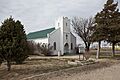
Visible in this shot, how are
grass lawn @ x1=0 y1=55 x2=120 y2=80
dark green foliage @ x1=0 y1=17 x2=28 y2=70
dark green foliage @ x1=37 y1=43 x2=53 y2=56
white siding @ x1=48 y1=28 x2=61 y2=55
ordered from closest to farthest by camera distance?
grass lawn @ x1=0 y1=55 x2=120 y2=80, dark green foliage @ x1=0 y1=17 x2=28 y2=70, dark green foliage @ x1=37 y1=43 x2=53 y2=56, white siding @ x1=48 y1=28 x2=61 y2=55

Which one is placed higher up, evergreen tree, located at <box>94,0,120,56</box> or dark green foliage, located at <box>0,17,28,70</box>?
evergreen tree, located at <box>94,0,120,56</box>

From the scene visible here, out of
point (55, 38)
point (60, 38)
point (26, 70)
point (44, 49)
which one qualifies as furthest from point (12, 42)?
point (60, 38)

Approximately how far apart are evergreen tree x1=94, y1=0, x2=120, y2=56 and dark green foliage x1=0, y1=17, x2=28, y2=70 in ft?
59.5

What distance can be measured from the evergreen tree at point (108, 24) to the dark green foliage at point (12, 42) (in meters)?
18.1

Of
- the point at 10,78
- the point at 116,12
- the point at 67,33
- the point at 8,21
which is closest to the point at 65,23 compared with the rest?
the point at 67,33

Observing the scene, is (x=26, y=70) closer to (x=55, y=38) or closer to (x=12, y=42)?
(x=12, y=42)

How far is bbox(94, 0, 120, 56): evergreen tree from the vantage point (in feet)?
96.6

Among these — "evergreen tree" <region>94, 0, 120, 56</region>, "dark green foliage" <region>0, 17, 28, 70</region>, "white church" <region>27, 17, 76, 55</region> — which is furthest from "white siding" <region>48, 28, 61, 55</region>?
"dark green foliage" <region>0, 17, 28, 70</region>

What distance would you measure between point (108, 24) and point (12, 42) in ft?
65.7

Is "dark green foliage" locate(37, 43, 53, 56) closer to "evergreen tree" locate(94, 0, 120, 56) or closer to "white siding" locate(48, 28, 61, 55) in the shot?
"white siding" locate(48, 28, 61, 55)

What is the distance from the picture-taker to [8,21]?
14.2m

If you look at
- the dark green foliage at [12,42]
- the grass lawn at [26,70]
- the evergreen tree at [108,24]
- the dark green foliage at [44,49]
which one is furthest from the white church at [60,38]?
the dark green foliage at [12,42]

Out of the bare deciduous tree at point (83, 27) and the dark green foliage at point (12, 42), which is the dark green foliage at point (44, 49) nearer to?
the bare deciduous tree at point (83, 27)

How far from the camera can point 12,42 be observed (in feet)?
44.2
